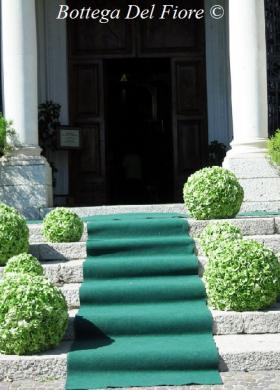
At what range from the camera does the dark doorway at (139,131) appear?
15.1m

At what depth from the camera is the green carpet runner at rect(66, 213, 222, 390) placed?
5.09 m

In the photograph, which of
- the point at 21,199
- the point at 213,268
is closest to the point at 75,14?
the point at 21,199

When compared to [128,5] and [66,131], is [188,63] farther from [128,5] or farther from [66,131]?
[66,131]

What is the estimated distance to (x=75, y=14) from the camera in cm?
1248

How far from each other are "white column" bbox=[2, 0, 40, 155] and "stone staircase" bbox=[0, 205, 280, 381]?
114 inches

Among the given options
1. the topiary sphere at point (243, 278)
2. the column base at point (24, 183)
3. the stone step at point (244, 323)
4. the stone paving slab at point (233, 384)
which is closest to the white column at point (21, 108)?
the column base at point (24, 183)

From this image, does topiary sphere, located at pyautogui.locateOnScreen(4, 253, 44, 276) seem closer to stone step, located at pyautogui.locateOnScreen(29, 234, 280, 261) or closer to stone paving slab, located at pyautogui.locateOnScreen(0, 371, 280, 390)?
stone step, located at pyautogui.locateOnScreen(29, 234, 280, 261)

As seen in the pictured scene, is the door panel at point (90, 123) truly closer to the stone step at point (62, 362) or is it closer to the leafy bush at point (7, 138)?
the leafy bush at point (7, 138)

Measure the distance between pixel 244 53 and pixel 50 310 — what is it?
5.72 meters

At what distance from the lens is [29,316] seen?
507 centimetres

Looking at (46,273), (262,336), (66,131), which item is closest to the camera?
(262,336)

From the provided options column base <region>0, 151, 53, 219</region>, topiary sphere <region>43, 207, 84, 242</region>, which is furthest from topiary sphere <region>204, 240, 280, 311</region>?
column base <region>0, 151, 53, 219</region>

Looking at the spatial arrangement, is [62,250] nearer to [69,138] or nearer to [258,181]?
[258,181]

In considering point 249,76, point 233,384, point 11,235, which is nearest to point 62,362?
point 233,384
